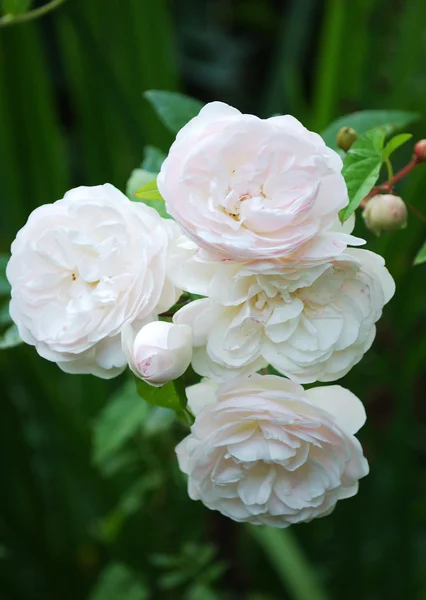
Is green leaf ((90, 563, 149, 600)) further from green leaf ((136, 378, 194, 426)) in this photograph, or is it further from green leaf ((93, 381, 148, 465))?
green leaf ((136, 378, 194, 426))

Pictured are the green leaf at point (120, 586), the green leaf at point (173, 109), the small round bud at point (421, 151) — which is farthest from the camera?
the green leaf at point (120, 586)

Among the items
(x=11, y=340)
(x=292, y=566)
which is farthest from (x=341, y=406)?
(x=292, y=566)

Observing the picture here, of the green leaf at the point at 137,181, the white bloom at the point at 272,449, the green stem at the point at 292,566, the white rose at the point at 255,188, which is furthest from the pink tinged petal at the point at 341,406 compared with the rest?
the green stem at the point at 292,566

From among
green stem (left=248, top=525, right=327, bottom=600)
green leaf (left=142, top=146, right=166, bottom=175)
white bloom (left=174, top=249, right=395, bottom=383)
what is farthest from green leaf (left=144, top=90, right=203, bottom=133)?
green stem (left=248, top=525, right=327, bottom=600)

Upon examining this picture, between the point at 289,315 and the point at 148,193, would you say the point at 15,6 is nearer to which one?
the point at 148,193

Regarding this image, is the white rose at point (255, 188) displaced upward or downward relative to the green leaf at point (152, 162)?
upward

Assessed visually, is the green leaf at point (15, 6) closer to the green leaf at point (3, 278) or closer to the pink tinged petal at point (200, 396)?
the green leaf at point (3, 278)
